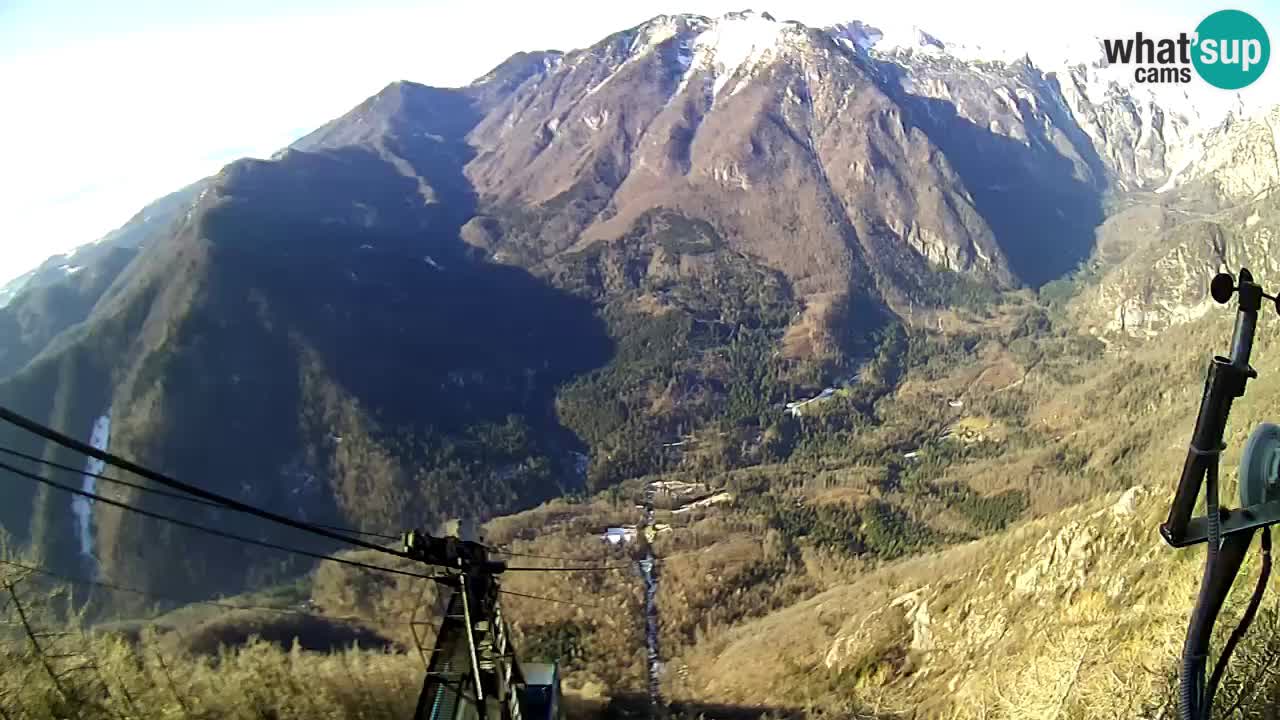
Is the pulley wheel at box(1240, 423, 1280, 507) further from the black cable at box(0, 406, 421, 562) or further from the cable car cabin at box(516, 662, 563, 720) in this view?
the cable car cabin at box(516, 662, 563, 720)

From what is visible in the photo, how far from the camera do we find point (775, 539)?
78625 mm

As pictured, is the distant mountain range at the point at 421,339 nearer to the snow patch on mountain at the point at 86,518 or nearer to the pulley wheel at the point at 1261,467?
the snow patch on mountain at the point at 86,518

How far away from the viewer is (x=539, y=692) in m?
14.4

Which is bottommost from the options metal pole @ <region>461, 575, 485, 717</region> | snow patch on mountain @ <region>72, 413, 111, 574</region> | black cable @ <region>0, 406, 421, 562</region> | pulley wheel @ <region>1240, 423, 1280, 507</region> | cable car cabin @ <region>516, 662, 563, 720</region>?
snow patch on mountain @ <region>72, 413, 111, 574</region>

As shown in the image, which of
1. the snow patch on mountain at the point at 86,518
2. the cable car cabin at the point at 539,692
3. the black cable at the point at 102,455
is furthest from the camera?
the snow patch on mountain at the point at 86,518

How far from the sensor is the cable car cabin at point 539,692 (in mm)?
13977

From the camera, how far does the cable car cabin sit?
1398cm

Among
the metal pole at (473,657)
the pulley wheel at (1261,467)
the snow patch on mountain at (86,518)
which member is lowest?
the snow patch on mountain at (86,518)

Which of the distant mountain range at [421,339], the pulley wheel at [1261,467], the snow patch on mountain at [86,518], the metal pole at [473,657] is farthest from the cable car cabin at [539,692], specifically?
the snow patch on mountain at [86,518]

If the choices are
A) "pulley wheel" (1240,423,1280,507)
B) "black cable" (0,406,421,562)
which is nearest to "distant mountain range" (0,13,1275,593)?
"black cable" (0,406,421,562)

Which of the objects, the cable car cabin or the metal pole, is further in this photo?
the cable car cabin

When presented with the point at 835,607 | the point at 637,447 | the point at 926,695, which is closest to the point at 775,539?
the point at 835,607

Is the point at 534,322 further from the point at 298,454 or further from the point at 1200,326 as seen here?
the point at 1200,326

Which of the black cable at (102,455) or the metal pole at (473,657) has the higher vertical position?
the black cable at (102,455)
